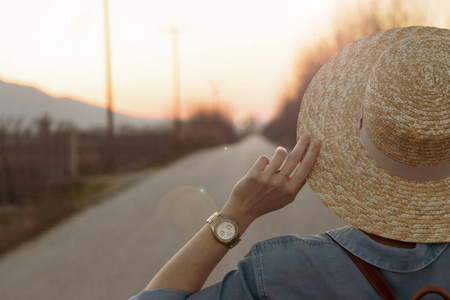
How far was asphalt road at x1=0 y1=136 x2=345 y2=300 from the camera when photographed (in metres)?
4.66

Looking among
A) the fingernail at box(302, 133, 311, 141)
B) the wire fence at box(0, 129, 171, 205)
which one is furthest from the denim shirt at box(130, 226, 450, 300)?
A: the wire fence at box(0, 129, 171, 205)

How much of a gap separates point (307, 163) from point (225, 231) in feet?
0.95

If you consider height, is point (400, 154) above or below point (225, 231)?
above

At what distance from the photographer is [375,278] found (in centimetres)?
109

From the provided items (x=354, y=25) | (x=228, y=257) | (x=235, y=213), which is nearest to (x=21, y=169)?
(x=228, y=257)

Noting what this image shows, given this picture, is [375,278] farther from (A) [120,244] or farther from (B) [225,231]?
(A) [120,244]

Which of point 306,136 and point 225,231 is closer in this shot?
point 225,231

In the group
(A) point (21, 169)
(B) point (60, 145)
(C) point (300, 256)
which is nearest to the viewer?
(C) point (300, 256)

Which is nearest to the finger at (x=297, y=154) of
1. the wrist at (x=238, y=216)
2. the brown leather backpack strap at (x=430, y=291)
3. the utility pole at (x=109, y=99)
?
the wrist at (x=238, y=216)

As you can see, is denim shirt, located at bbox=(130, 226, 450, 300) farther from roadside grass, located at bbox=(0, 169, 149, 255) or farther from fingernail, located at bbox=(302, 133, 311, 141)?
roadside grass, located at bbox=(0, 169, 149, 255)

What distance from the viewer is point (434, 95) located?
124cm

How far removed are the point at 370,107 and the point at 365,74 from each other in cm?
19

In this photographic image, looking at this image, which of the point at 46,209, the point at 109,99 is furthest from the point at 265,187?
the point at 109,99

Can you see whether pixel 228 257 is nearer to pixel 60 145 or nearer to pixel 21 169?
pixel 21 169
